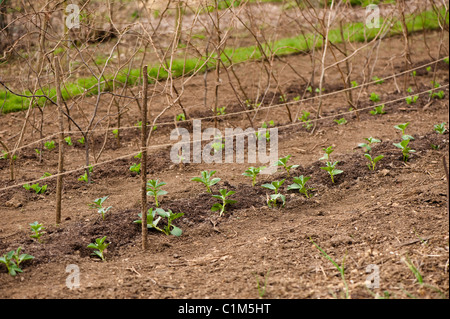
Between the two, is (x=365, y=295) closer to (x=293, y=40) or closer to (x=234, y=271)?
(x=234, y=271)

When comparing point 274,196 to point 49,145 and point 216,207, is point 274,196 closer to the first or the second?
point 216,207

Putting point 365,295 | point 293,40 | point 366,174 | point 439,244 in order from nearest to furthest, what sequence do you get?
1. point 365,295
2. point 439,244
3. point 366,174
4. point 293,40

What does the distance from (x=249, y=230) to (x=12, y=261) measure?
1.58 meters

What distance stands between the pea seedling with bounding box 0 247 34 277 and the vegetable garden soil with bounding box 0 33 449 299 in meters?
0.05

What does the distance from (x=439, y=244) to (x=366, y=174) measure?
134 cm

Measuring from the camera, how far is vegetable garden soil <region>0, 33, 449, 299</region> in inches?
113

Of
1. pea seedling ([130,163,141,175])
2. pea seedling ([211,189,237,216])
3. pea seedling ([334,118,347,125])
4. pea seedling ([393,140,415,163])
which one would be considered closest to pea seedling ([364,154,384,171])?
pea seedling ([393,140,415,163])

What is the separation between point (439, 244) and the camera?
301 centimetres

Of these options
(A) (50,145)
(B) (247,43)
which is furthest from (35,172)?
(B) (247,43)

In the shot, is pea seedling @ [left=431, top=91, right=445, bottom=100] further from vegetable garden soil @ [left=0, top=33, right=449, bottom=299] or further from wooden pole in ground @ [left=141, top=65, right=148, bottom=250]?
wooden pole in ground @ [left=141, top=65, right=148, bottom=250]

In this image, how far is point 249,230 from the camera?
365cm

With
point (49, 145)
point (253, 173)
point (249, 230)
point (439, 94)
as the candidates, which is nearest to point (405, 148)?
point (253, 173)

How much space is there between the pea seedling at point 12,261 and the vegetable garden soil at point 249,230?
0.05 m

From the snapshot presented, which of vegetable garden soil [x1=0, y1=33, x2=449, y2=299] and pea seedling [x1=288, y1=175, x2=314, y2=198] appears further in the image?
pea seedling [x1=288, y1=175, x2=314, y2=198]
